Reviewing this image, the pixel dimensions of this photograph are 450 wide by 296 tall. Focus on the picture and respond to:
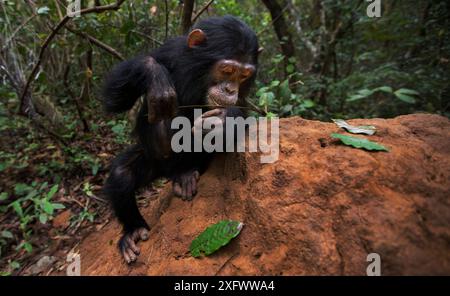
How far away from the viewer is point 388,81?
201 inches

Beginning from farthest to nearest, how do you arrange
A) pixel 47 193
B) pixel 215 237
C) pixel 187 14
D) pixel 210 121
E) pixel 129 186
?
1. pixel 47 193
2. pixel 187 14
3. pixel 129 186
4. pixel 210 121
5. pixel 215 237

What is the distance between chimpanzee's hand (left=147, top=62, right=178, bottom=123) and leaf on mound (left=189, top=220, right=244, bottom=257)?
1.07m

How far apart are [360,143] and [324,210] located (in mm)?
548

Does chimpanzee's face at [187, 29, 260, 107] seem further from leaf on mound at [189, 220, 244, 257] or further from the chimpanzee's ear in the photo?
leaf on mound at [189, 220, 244, 257]

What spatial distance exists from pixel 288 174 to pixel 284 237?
43 centimetres

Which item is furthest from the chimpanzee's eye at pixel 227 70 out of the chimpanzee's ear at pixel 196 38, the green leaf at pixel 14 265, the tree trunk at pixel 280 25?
the tree trunk at pixel 280 25

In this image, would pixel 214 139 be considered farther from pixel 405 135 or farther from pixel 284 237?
pixel 405 135

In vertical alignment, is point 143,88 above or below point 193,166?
above

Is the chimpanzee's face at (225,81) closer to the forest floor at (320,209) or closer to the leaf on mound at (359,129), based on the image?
the forest floor at (320,209)

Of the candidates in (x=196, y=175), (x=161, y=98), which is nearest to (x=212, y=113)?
(x=161, y=98)

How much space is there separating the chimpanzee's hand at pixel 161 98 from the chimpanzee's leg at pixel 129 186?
68 cm

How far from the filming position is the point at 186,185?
2.72 metres

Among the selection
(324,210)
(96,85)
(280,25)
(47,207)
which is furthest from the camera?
(280,25)

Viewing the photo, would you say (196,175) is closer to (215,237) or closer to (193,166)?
(193,166)
